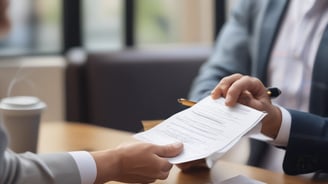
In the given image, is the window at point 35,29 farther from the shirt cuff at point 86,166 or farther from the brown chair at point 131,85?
the shirt cuff at point 86,166

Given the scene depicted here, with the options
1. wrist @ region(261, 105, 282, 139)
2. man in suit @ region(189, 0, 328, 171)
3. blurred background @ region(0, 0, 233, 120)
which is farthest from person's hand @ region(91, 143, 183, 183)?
blurred background @ region(0, 0, 233, 120)

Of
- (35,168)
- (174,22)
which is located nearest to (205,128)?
(35,168)

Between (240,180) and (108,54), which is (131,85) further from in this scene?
(240,180)

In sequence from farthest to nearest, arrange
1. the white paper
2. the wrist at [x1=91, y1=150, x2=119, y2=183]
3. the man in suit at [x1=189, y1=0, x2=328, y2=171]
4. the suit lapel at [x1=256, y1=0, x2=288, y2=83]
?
the suit lapel at [x1=256, y1=0, x2=288, y2=83]
the man in suit at [x1=189, y1=0, x2=328, y2=171]
the white paper
the wrist at [x1=91, y1=150, x2=119, y2=183]

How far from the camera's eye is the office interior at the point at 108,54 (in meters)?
2.05

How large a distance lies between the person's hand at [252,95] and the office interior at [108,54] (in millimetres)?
810

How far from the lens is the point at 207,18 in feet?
9.68

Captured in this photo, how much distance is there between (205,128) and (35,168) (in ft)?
1.05

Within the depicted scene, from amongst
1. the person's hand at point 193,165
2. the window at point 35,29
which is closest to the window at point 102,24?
the window at point 35,29

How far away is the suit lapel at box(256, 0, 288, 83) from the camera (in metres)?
1.52

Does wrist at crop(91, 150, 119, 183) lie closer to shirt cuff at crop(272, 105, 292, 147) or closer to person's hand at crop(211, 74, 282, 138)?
person's hand at crop(211, 74, 282, 138)

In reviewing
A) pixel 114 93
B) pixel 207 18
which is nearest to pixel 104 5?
pixel 207 18

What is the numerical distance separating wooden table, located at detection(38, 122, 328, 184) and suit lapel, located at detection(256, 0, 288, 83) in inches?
13.0

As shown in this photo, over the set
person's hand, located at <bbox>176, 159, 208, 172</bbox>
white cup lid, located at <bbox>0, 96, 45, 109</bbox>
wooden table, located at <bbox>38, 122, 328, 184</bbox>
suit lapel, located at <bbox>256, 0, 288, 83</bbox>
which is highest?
suit lapel, located at <bbox>256, 0, 288, 83</bbox>
